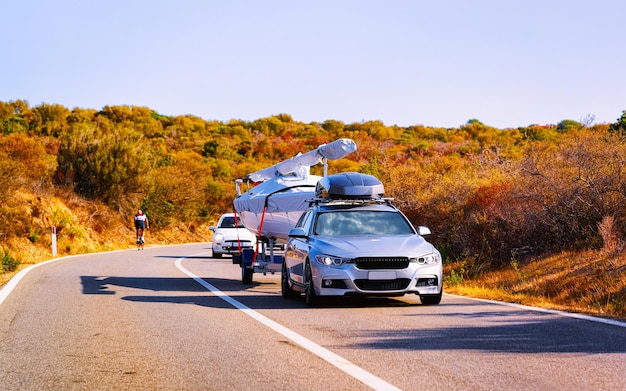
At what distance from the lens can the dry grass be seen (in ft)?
43.7

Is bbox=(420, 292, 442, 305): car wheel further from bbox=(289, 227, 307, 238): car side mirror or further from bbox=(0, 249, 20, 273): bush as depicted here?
bbox=(0, 249, 20, 273): bush

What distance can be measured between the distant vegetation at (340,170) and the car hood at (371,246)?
4.76 metres

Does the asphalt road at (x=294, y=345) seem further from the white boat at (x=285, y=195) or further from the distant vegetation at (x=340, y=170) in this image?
the distant vegetation at (x=340, y=170)

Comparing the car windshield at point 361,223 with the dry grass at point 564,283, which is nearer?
the dry grass at point 564,283

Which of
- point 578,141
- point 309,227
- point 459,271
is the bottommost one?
point 459,271

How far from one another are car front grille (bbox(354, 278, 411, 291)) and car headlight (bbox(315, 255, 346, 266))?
1.25 ft

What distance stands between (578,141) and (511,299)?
7.49 meters

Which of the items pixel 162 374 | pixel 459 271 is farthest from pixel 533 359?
pixel 459 271

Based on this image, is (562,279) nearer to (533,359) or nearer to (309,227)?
(309,227)

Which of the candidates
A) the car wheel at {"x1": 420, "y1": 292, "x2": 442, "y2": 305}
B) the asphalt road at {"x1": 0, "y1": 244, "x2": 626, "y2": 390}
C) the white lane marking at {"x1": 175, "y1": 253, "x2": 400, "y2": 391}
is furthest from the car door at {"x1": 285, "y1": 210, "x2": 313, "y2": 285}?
the car wheel at {"x1": 420, "y1": 292, "x2": 442, "y2": 305}

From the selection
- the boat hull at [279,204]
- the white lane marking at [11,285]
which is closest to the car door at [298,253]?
the boat hull at [279,204]

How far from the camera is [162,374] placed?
25.7ft

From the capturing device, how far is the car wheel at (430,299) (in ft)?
43.4

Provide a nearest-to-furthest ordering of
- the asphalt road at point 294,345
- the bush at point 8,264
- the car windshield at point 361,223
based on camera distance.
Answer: the asphalt road at point 294,345, the car windshield at point 361,223, the bush at point 8,264
